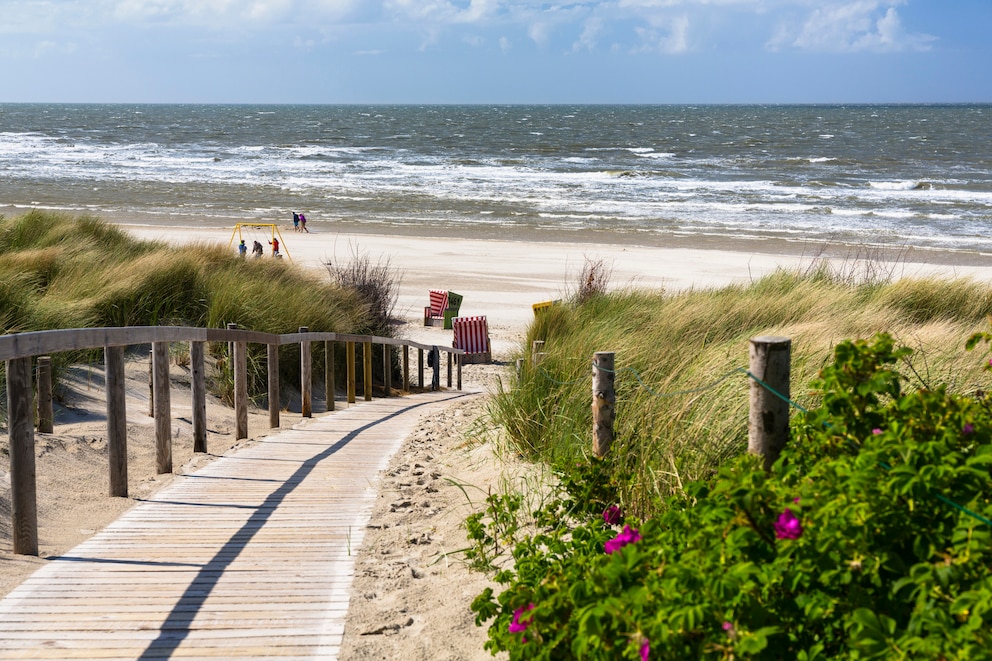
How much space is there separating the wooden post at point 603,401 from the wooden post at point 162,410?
3.11m

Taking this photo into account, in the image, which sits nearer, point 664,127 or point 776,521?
point 776,521

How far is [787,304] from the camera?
926 centimetres

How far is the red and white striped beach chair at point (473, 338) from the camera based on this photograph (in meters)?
19.7

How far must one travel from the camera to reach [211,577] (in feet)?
14.4

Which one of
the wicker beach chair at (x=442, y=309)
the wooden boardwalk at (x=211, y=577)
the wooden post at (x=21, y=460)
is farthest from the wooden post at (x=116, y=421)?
the wicker beach chair at (x=442, y=309)

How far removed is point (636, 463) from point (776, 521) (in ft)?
7.64

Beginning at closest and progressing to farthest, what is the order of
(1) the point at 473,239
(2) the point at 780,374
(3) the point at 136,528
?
(2) the point at 780,374, (3) the point at 136,528, (1) the point at 473,239

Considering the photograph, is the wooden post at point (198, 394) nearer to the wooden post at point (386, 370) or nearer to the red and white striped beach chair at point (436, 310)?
the wooden post at point (386, 370)

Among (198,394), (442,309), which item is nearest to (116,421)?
(198,394)

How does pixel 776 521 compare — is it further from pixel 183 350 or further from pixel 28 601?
pixel 183 350

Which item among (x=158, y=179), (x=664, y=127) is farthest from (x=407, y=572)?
(x=664, y=127)

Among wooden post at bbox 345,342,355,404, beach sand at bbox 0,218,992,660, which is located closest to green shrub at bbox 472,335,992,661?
beach sand at bbox 0,218,992,660

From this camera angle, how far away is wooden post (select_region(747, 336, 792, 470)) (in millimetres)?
3676

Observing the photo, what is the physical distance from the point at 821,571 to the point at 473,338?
17.6 meters
